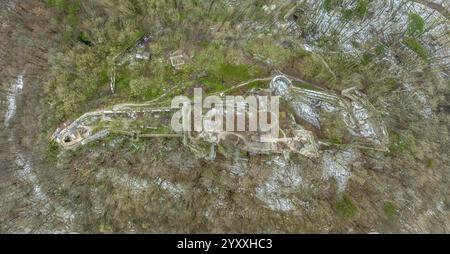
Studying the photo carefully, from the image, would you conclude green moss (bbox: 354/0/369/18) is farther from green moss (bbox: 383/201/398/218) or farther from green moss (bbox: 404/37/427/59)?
green moss (bbox: 383/201/398/218)

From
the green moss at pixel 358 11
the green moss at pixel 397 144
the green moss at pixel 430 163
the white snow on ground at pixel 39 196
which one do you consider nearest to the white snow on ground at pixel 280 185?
the green moss at pixel 397 144

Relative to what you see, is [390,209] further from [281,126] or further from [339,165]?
[281,126]

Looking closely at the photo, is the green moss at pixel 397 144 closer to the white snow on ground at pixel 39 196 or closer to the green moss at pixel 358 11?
the green moss at pixel 358 11

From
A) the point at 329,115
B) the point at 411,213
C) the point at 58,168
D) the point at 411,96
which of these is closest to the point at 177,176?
the point at 58,168

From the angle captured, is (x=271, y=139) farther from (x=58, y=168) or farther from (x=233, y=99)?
(x=58, y=168)

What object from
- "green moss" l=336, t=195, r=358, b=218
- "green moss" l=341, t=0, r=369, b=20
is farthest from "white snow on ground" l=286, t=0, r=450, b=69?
"green moss" l=336, t=195, r=358, b=218
